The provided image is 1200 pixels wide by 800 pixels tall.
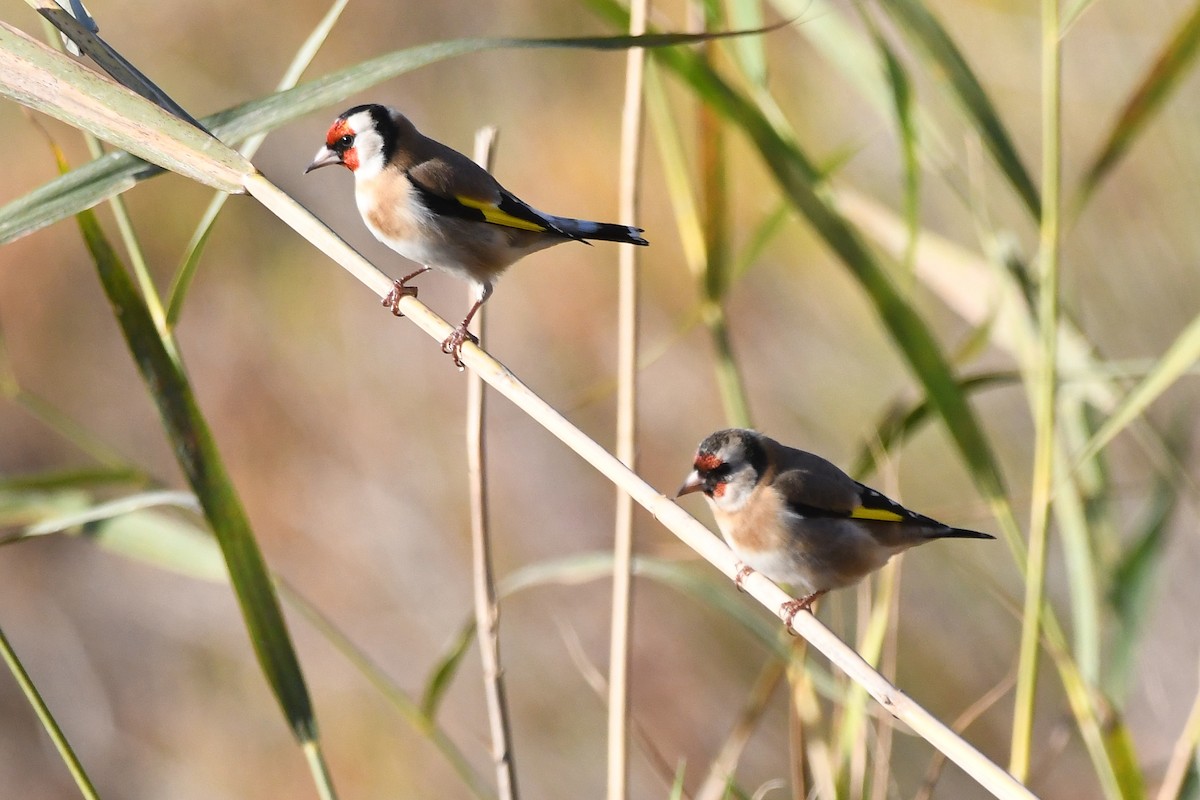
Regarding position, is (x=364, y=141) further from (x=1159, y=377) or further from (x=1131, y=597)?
(x=1131, y=597)

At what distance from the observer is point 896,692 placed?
4.06 ft

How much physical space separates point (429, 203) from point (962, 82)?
41.6 inches

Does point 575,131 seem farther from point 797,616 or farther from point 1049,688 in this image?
point 797,616

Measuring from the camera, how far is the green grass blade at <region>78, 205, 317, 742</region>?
1.55 meters

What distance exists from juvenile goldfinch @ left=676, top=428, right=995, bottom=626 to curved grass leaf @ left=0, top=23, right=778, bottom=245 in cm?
100

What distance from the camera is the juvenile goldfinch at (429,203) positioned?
2170 mm

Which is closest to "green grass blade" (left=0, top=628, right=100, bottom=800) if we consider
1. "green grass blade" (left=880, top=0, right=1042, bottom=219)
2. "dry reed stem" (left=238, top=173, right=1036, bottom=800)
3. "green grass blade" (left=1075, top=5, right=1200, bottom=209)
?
"dry reed stem" (left=238, top=173, right=1036, bottom=800)

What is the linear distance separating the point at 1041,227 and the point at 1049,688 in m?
3.92

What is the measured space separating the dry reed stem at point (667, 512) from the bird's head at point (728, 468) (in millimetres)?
708

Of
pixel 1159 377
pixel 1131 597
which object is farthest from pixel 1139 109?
pixel 1131 597

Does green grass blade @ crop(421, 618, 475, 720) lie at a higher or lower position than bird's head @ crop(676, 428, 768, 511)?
lower

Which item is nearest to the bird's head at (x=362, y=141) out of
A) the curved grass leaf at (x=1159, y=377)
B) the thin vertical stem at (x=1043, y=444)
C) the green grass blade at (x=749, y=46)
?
the green grass blade at (x=749, y=46)

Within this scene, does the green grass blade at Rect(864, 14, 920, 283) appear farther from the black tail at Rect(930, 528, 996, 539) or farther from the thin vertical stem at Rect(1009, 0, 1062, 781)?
the black tail at Rect(930, 528, 996, 539)

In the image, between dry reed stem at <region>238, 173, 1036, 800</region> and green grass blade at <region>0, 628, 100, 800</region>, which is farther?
green grass blade at <region>0, 628, 100, 800</region>
